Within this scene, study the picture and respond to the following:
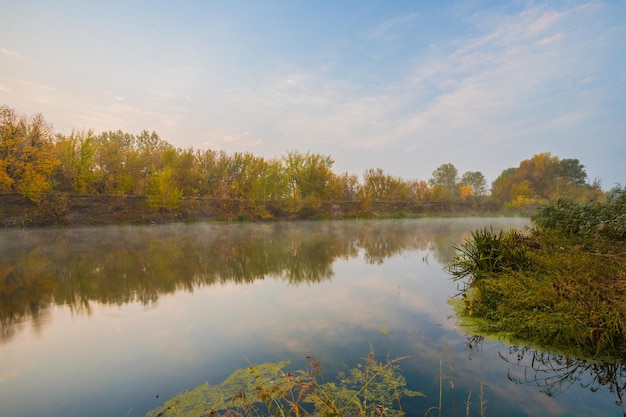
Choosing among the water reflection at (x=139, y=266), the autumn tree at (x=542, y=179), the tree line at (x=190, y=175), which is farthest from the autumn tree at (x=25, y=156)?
the autumn tree at (x=542, y=179)

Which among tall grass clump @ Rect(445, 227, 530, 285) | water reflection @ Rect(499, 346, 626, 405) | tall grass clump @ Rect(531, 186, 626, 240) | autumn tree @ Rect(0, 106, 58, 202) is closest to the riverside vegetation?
autumn tree @ Rect(0, 106, 58, 202)

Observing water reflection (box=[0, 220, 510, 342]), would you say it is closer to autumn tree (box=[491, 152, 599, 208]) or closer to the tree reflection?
the tree reflection

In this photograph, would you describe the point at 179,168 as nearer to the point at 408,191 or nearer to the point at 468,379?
the point at 408,191

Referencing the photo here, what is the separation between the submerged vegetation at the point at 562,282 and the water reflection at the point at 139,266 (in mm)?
4168

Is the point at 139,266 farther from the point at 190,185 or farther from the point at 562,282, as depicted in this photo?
the point at 190,185

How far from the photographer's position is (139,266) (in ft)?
34.5

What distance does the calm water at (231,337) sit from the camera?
11.3 ft

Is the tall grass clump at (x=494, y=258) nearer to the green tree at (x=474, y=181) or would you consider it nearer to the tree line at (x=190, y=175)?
the tree line at (x=190, y=175)

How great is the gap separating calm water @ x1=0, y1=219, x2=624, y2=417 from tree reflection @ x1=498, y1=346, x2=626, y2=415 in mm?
19

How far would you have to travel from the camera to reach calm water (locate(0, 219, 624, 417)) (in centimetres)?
346

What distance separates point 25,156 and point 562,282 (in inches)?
1332

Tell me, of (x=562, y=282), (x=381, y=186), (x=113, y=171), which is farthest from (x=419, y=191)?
(x=562, y=282)

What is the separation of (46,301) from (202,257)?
5573 mm

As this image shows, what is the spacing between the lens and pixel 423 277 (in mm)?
9086
